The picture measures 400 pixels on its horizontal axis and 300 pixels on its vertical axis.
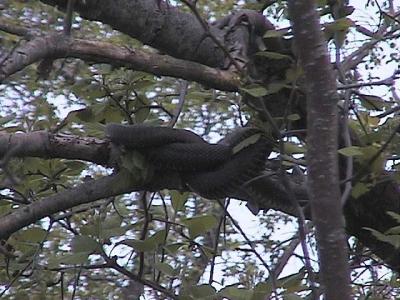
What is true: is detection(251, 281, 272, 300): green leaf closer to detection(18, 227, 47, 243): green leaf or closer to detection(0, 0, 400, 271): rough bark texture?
detection(0, 0, 400, 271): rough bark texture

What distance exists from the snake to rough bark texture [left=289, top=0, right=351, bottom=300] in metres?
0.81

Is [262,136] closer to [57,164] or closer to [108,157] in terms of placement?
[108,157]

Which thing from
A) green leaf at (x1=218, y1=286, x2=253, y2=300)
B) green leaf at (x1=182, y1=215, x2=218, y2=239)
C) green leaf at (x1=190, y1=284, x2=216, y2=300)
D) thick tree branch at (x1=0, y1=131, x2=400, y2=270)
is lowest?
green leaf at (x1=218, y1=286, x2=253, y2=300)

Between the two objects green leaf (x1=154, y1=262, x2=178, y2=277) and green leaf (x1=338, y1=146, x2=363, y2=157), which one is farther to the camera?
green leaf (x1=154, y1=262, x2=178, y2=277)

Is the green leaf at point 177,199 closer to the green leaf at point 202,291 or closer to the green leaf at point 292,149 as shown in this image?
the green leaf at point 202,291

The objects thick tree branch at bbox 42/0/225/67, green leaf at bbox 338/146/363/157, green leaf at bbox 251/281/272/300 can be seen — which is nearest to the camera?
green leaf at bbox 338/146/363/157

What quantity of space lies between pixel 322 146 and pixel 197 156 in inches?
36.4

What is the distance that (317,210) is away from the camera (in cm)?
157

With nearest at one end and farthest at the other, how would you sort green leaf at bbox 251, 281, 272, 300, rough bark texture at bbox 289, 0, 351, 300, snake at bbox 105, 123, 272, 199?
rough bark texture at bbox 289, 0, 351, 300, green leaf at bbox 251, 281, 272, 300, snake at bbox 105, 123, 272, 199

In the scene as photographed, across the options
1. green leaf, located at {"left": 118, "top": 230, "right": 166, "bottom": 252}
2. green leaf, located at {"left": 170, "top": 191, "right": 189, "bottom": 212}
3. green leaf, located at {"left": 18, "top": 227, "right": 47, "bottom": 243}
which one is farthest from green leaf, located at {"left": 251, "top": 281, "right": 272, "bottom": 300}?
green leaf, located at {"left": 18, "top": 227, "right": 47, "bottom": 243}

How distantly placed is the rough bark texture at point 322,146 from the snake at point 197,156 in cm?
81

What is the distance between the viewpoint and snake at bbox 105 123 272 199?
2.43 metres

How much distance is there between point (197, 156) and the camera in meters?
2.48

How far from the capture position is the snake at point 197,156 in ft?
7.97
